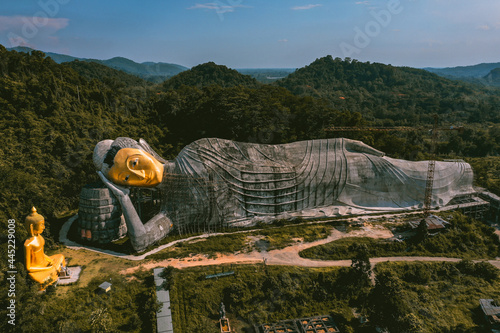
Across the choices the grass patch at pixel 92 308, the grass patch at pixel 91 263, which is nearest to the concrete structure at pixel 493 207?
the grass patch at pixel 92 308

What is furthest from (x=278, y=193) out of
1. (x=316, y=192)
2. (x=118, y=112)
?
(x=118, y=112)

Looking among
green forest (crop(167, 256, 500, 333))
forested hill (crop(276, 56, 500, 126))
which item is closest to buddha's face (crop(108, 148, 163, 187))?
green forest (crop(167, 256, 500, 333))

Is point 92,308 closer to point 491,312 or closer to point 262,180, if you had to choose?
point 262,180

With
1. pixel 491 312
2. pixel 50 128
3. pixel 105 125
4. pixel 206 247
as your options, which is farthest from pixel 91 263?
pixel 105 125

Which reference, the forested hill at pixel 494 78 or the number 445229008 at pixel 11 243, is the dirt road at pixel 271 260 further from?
the forested hill at pixel 494 78

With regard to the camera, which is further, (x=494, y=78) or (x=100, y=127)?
(x=494, y=78)
